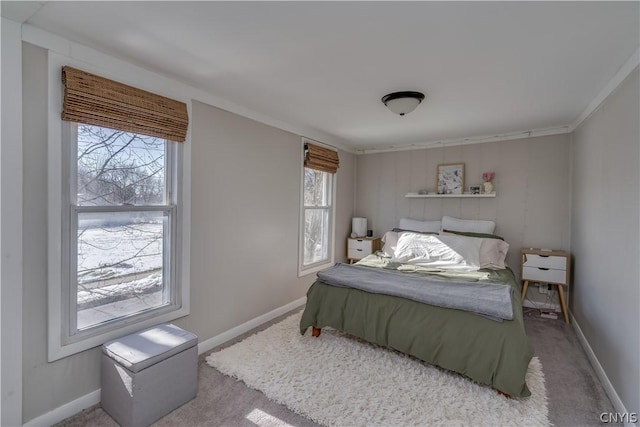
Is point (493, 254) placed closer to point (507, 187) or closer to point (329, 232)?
point (507, 187)

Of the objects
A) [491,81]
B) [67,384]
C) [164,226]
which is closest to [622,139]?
[491,81]

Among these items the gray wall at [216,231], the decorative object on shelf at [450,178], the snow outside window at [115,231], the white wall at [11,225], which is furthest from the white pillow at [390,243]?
the white wall at [11,225]

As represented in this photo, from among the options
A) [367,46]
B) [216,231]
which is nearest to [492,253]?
[367,46]

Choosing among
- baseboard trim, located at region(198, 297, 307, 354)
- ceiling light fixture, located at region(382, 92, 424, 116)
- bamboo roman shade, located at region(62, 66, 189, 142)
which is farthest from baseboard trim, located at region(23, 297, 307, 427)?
ceiling light fixture, located at region(382, 92, 424, 116)

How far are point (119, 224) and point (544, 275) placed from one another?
4201 millimetres

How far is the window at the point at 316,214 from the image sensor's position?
387 cm

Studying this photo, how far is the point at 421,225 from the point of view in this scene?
4.29m

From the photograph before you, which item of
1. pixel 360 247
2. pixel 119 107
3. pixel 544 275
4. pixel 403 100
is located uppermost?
pixel 403 100

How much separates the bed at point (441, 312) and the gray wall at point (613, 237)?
1.81ft

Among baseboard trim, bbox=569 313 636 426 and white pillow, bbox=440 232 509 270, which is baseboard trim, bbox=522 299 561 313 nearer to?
baseboard trim, bbox=569 313 636 426

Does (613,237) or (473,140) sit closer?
(613,237)

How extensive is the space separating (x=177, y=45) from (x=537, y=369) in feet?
11.6

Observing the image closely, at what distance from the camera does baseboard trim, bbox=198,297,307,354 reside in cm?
265

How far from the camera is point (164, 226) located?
7.77 feet
